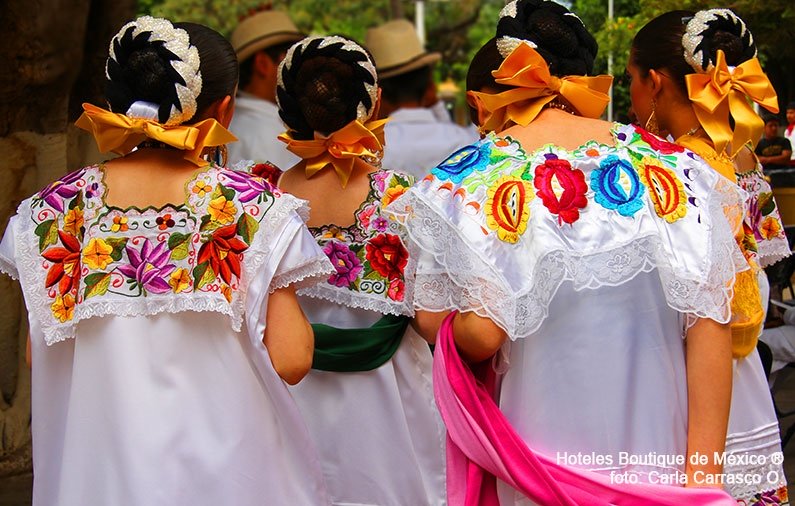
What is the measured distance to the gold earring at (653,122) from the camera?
9.96 ft

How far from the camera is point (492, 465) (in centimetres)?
240

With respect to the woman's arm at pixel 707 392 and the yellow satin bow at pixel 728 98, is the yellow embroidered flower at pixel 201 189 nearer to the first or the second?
the woman's arm at pixel 707 392

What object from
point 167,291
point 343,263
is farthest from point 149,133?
Answer: point 343,263

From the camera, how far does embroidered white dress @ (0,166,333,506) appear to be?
2582mm

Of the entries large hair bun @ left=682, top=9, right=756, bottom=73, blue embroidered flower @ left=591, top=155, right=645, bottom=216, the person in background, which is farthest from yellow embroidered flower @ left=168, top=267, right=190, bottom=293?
the person in background

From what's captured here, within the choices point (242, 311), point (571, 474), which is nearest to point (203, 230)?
point (242, 311)

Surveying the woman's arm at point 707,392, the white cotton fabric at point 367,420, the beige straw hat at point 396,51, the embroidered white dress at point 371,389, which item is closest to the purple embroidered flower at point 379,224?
the embroidered white dress at point 371,389

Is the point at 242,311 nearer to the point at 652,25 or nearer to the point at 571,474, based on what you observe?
the point at 571,474

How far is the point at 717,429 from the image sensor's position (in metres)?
2.40

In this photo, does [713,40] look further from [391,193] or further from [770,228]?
[391,193]

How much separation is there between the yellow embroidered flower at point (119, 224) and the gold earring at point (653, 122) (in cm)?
136

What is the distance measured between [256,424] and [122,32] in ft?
3.13

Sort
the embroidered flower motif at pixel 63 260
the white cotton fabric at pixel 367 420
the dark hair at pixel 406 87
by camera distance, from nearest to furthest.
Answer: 1. the embroidered flower motif at pixel 63 260
2. the white cotton fabric at pixel 367 420
3. the dark hair at pixel 406 87

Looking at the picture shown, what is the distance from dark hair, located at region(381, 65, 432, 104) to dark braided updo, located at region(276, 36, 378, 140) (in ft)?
5.28
